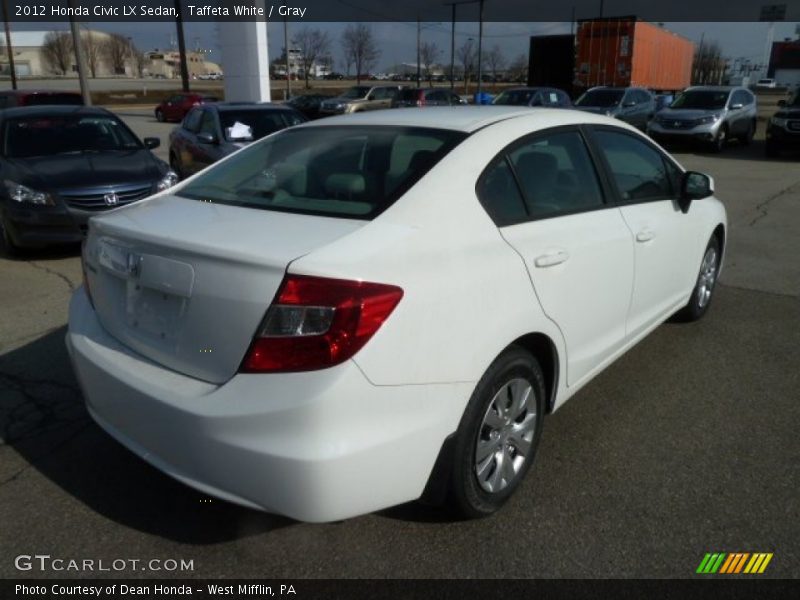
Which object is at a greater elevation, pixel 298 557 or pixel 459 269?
pixel 459 269

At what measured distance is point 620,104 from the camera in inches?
760

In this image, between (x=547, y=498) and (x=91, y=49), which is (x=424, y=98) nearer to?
(x=547, y=498)

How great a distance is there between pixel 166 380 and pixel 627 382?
2745 mm

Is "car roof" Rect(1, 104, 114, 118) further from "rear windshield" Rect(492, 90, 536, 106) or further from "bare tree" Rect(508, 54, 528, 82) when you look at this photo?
"bare tree" Rect(508, 54, 528, 82)

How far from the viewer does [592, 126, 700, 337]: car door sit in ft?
11.5

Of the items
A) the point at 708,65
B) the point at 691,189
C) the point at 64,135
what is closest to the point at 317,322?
the point at 691,189

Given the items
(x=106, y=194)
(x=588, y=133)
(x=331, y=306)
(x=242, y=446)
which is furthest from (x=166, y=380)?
(x=106, y=194)

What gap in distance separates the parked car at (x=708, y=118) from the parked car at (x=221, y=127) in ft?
38.4

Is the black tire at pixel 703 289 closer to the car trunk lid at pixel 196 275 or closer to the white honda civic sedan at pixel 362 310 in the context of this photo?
the white honda civic sedan at pixel 362 310

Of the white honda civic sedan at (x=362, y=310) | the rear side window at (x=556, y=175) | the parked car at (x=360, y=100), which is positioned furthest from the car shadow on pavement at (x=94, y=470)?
the parked car at (x=360, y=100)

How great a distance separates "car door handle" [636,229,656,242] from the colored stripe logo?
1.59 m

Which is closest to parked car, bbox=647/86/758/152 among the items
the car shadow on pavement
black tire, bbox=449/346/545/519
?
black tire, bbox=449/346/545/519

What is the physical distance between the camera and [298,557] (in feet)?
8.09

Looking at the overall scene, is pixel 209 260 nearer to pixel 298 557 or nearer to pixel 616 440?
pixel 298 557
